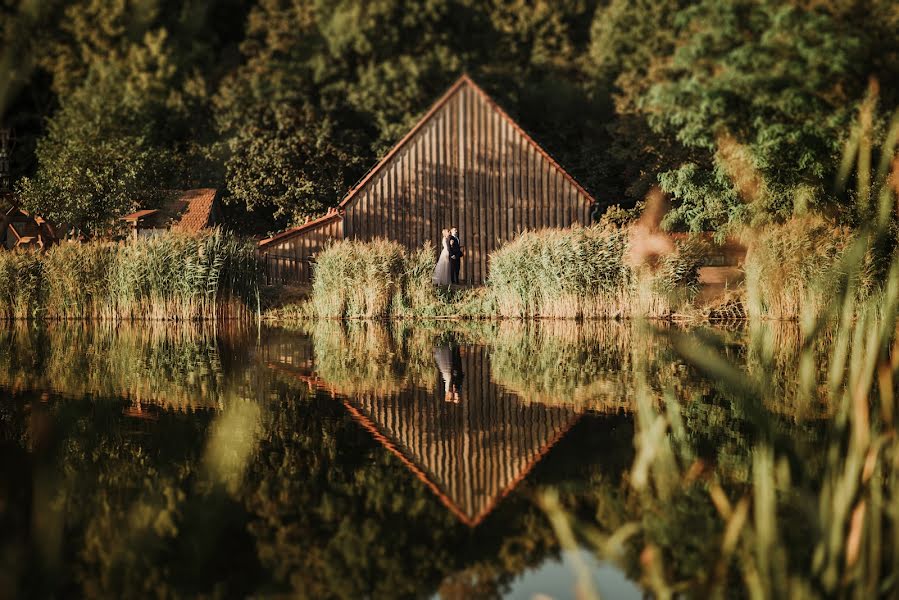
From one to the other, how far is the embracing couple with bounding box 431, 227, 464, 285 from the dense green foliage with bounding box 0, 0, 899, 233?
5.68 metres

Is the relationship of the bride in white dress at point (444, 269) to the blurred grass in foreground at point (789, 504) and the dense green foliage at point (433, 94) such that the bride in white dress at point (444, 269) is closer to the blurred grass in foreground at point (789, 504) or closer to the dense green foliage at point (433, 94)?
the dense green foliage at point (433, 94)

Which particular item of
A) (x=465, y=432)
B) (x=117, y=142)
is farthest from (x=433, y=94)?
(x=465, y=432)

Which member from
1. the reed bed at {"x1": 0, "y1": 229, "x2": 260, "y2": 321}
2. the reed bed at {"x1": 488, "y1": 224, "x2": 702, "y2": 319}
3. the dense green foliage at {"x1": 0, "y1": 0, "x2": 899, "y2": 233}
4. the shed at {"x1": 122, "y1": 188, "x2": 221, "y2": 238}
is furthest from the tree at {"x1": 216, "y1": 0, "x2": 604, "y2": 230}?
the reed bed at {"x1": 488, "y1": 224, "x2": 702, "y2": 319}

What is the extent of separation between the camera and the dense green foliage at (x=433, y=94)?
84.1ft

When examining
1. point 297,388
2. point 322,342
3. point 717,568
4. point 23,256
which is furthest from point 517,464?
point 23,256

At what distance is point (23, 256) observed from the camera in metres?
23.9

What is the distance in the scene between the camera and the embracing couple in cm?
2933

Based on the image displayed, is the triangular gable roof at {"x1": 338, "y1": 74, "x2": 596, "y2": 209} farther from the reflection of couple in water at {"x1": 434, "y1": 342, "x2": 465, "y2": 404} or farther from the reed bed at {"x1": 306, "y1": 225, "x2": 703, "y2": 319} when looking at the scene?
the reflection of couple in water at {"x1": 434, "y1": 342, "x2": 465, "y2": 404}

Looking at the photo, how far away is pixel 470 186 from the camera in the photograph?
113 ft

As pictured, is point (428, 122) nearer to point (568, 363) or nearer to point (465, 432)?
point (568, 363)

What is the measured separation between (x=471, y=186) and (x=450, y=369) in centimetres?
2142

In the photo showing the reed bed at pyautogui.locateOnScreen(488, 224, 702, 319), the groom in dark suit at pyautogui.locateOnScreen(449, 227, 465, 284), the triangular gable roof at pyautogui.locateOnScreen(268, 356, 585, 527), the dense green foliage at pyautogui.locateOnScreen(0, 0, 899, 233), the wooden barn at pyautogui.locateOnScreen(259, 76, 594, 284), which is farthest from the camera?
the wooden barn at pyautogui.locateOnScreen(259, 76, 594, 284)

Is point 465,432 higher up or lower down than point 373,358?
higher up

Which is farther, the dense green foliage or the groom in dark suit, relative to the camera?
the groom in dark suit
